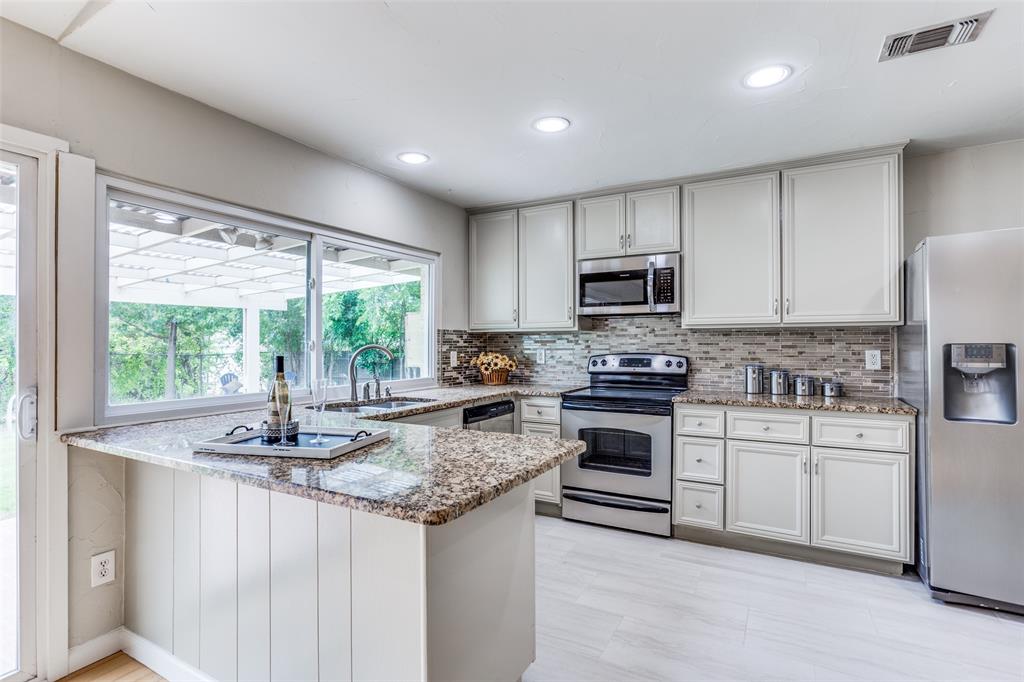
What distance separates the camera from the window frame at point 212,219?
197cm

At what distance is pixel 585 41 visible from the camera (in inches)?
71.7

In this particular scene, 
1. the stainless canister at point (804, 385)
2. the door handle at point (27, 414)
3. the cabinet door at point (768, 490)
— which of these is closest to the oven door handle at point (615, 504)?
the cabinet door at point (768, 490)

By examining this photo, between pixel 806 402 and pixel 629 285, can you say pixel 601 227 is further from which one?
pixel 806 402

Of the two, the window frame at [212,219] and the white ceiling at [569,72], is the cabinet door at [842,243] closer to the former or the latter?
the white ceiling at [569,72]

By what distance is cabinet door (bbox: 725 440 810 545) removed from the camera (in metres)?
2.76

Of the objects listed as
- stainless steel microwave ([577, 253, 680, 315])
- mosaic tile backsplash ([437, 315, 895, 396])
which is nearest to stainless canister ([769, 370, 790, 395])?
mosaic tile backsplash ([437, 315, 895, 396])

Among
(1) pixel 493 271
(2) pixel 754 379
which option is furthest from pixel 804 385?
(1) pixel 493 271

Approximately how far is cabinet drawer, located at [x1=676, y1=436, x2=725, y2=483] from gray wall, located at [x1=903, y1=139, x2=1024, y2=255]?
66.6 inches

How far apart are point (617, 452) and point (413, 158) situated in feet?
7.31

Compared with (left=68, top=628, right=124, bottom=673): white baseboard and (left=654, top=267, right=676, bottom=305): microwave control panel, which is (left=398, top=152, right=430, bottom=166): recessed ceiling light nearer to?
(left=654, top=267, right=676, bottom=305): microwave control panel

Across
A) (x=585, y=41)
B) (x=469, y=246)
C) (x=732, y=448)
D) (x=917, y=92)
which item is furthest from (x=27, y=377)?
(x=917, y=92)

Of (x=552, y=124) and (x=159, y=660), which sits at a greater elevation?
(x=552, y=124)

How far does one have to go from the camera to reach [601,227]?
3.63 m

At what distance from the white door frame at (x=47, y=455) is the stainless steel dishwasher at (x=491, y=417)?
72.9 inches
